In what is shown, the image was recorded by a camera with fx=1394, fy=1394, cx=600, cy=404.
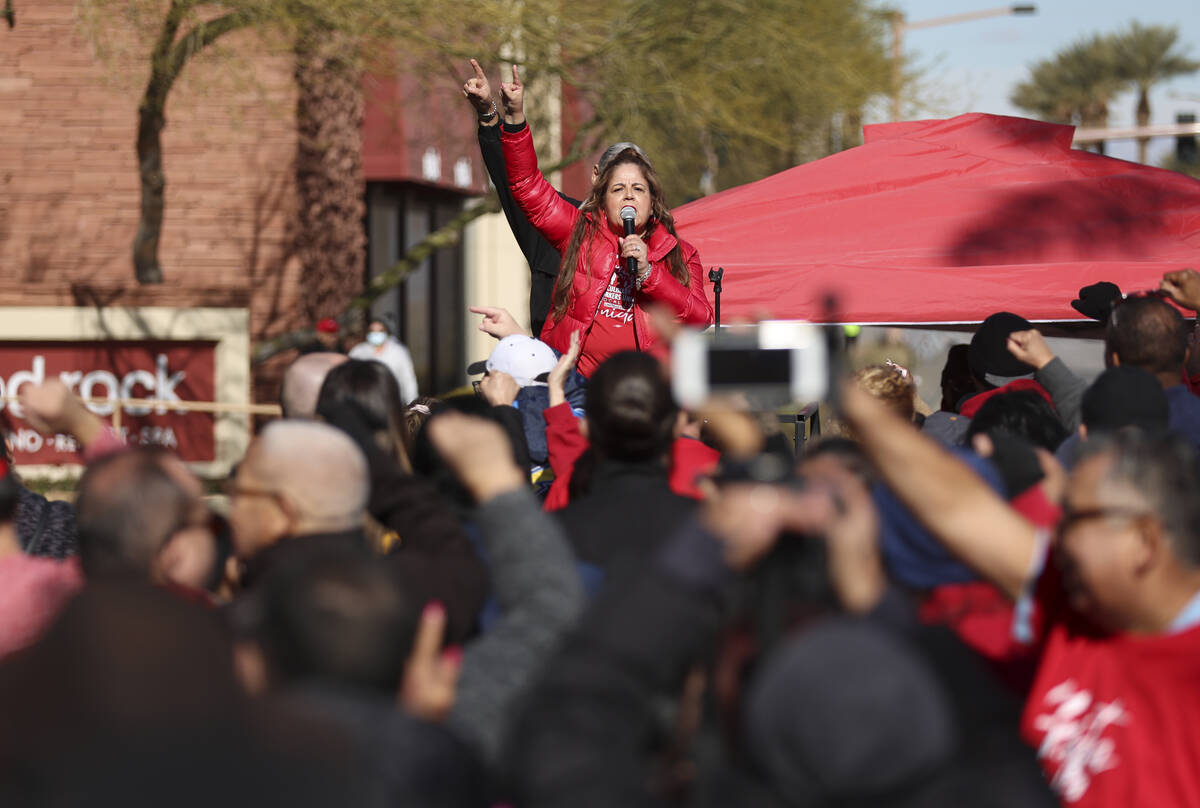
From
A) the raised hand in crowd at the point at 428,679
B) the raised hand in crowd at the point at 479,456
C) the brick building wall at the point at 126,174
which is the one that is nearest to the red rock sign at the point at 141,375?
→ the brick building wall at the point at 126,174

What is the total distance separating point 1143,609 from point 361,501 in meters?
1.48

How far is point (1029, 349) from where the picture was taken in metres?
4.68

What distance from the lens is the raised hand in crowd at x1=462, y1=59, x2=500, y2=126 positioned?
4789mm

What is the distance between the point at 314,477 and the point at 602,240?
2.50m

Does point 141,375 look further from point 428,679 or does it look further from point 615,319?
point 428,679

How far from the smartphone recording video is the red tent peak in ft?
16.8

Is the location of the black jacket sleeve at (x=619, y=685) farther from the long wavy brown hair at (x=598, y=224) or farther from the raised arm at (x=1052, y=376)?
the long wavy brown hair at (x=598, y=224)

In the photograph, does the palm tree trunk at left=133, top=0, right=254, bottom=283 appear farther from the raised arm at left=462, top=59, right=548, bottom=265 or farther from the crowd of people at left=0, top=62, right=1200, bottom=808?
the crowd of people at left=0, top=62, right=1200, bottom=808

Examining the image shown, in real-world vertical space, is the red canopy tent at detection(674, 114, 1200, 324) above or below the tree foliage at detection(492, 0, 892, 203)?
below

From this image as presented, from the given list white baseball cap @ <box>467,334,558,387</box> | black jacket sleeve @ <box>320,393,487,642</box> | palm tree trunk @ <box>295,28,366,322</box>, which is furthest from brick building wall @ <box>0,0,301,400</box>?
black jacket sleeve @ <box>320,393,487,642</box>

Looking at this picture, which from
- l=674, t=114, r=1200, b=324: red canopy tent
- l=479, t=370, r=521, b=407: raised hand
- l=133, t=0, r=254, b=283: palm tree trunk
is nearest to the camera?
l=479, t=370, r=521, b=407: raised hand

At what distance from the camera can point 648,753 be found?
2.07 metres

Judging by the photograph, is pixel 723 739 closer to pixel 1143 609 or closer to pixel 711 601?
pixel 711 601

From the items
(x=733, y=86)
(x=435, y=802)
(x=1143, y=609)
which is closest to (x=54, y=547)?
(x=435, y=802)
